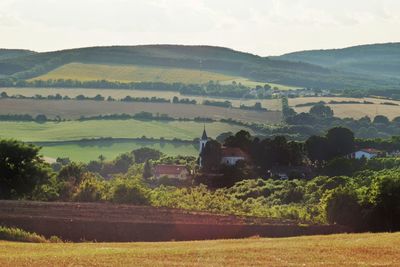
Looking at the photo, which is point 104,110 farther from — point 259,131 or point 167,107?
point 259,131

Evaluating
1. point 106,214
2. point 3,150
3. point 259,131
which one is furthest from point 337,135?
point 106,214

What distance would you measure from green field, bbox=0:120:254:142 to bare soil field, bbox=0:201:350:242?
92.1 metres

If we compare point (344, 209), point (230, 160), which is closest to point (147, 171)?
point (230, 160)

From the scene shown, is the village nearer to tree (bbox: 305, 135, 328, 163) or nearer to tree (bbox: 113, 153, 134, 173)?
tree (bbox: 305, 135, 328, 163)

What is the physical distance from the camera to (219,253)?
34.2m

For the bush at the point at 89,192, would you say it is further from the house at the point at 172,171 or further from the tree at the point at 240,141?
the tree at the point at 240,141

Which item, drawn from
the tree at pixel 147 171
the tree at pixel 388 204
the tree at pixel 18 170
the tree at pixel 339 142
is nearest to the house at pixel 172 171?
the tree at pixel 147 171

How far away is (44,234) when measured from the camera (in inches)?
1795

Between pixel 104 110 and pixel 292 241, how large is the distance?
13730 cm

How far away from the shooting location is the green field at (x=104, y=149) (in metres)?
131

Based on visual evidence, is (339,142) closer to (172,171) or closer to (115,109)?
(172,171)

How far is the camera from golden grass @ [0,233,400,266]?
3180cm

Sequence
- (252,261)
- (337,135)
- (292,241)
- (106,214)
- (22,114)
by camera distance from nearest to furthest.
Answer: (252,261)
(292,241)
(106,214)
(337,135)
(22,114)

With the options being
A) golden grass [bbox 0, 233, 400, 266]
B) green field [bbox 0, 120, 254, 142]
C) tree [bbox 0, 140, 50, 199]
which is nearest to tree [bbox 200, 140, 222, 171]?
green field [bbox 0, 120, 254, 142]
